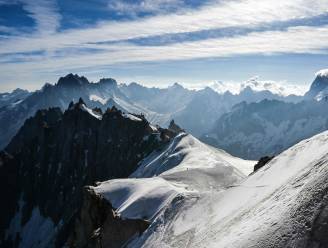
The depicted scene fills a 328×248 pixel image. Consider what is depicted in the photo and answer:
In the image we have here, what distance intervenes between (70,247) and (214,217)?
36153 mm

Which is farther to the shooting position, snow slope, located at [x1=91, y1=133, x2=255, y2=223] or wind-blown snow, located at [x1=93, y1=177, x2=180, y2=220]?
snow slope, located at [x1=91, y1=133, x2=255, y2=223]

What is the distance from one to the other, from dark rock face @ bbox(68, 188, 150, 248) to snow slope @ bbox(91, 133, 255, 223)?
1184 mm

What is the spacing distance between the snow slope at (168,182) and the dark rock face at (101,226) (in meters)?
1.18

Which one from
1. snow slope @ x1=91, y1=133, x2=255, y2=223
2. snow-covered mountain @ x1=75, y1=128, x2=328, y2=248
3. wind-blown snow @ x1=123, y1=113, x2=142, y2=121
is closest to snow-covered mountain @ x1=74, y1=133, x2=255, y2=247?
snow slope @ x1=91, y1=133, x2=255, y2=223

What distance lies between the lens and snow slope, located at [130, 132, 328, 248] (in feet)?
76.5

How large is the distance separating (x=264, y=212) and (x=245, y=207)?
5.43 meters

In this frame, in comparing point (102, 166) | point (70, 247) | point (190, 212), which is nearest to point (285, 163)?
point (190, 212)

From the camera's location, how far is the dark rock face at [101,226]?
159 ft

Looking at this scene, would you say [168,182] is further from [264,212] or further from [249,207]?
[264,212]

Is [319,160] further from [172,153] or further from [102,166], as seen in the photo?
[102,166]

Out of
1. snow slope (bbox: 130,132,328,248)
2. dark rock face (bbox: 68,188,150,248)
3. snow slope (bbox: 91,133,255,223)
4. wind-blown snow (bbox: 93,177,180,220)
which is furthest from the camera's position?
snow slope (bbox: 91,133,255,223)

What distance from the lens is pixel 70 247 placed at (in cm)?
6575

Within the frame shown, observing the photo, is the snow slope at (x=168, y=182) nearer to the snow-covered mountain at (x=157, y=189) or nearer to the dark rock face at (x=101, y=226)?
the snow-covered mountain at (x=157, y=189)

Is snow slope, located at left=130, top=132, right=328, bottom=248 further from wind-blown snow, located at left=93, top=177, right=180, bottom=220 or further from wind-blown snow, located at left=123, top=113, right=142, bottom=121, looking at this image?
wind-blown snow, located at left=123, top=113, right=142, bottom=121
